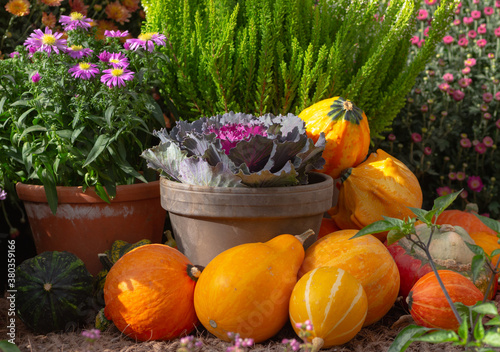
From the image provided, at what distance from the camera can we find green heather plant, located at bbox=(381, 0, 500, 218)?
11.6ft

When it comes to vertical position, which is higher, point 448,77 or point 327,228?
point 448,77

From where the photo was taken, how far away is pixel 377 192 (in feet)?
7.60

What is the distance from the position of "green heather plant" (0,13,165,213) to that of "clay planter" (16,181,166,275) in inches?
2.7

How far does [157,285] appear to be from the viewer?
1.74 metres

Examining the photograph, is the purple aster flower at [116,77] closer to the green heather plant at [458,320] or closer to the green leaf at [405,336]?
the green heather plant at [458,320]

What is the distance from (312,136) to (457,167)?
6.10ft

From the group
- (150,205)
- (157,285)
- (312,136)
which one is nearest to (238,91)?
(312,136)

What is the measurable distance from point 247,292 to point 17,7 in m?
1.94

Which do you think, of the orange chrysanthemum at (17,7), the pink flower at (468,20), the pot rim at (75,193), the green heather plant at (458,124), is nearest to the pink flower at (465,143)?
the green heather plant at (458,124)

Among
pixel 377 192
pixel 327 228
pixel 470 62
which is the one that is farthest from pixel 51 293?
pixel 470 62

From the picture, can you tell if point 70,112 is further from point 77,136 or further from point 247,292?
point 247,292

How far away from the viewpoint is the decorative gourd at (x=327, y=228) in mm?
2471

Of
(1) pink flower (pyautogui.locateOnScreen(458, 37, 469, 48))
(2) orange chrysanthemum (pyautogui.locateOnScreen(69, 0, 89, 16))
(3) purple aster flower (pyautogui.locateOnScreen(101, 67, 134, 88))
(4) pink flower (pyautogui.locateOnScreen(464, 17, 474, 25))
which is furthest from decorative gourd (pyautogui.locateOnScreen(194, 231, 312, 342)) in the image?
(4) pink flower (pyautogui.locateOnScreen(464, 17, 474, 25))

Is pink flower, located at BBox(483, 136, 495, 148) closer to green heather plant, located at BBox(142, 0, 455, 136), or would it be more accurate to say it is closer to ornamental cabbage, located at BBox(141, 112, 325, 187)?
green heather plant, located at BBox(142, 0, 455, 136)
